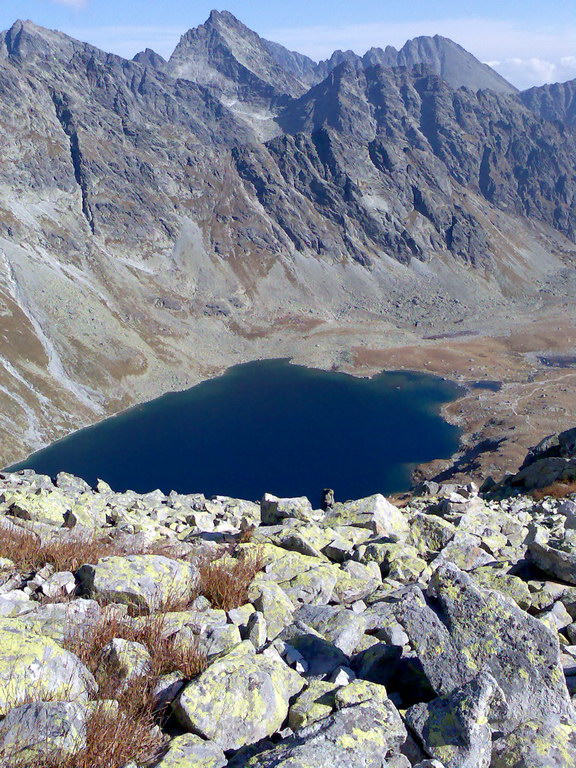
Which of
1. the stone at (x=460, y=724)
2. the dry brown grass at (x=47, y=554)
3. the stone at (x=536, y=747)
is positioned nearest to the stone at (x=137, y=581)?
the dry brown grass at (x=47, y=554)

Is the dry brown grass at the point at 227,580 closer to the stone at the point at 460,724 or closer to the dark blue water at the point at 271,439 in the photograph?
the stone at the point at 460,724

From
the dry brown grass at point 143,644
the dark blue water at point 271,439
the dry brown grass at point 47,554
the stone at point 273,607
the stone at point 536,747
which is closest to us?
the stone at point 536,747

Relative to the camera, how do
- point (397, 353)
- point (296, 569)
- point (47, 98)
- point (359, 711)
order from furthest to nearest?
point (47, 98)
point (397, 353)
point (296, 569)
point (359, 711)

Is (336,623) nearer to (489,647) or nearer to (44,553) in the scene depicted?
(489,647)

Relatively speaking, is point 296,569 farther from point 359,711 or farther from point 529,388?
point 529,388

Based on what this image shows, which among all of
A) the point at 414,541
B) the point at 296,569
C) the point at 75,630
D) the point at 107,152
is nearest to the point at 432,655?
the point at 75,630

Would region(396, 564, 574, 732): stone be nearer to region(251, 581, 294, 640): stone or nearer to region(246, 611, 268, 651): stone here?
region(246, 611, 268, 651): stone
